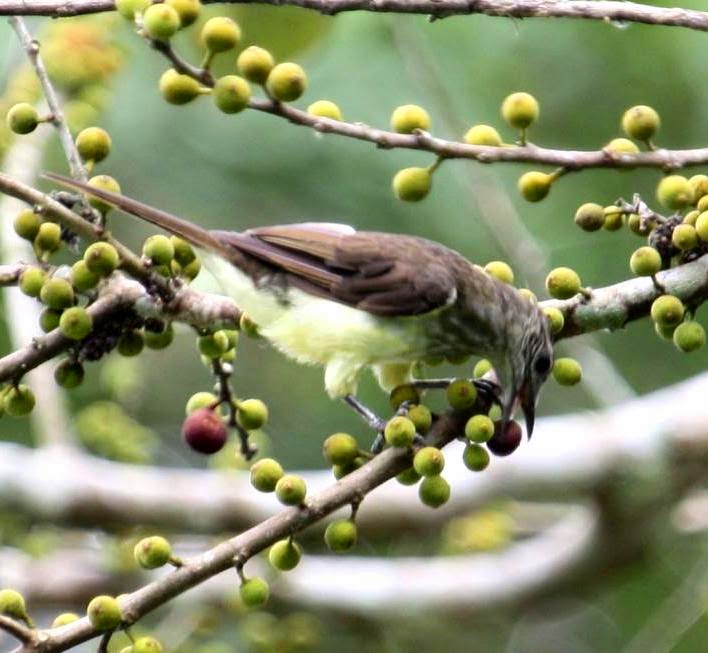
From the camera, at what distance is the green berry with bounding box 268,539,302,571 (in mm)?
2691

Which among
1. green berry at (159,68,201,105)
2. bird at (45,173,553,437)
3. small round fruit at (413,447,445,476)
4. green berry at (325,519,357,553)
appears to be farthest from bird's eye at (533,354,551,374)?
green berry at (159,68,201,105)

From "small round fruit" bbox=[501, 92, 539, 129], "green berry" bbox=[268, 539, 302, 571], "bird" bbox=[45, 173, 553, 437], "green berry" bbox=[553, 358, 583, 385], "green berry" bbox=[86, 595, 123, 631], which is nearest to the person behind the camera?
"green berry" bbox=[86, 595, 123, 631]

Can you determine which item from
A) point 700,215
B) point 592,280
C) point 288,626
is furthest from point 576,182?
point 700,215

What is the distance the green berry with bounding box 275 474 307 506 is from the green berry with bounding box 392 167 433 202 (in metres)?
0.75

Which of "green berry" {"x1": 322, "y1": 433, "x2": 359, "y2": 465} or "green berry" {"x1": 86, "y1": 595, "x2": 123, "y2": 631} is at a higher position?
"green berry" {"x1": 322, "y1": 433, "x2": 359, "y2": 465}

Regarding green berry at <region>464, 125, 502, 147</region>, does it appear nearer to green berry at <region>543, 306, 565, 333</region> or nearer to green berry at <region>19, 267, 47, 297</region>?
green berry at <region>543, 306, 565, 333</region>

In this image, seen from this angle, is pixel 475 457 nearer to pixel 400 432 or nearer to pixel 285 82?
pixel 400 432

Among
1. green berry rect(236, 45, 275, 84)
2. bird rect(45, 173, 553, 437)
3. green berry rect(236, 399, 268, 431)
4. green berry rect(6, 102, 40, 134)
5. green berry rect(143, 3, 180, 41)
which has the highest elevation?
green berry rect(143, 3, 180, 41)

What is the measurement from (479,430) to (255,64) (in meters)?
Result: 0.85

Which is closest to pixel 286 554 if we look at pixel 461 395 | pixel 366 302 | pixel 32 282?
pixel 461 395

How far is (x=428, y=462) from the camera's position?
106 inches

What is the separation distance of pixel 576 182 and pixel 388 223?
1.09 metres

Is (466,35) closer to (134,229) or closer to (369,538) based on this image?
(134,229)

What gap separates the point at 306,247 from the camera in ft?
12.8
